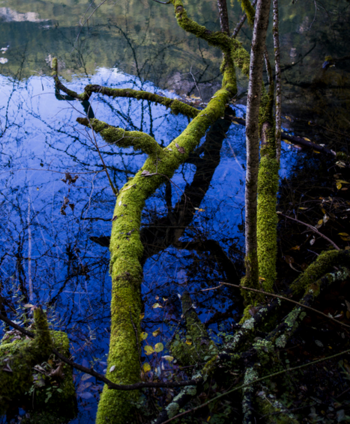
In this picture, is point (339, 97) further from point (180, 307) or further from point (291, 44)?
point (180, 307)

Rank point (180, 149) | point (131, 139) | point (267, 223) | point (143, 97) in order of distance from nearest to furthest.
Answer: point (267, 223) < point (131, 139) < point (180, 149) < point (143, 97)

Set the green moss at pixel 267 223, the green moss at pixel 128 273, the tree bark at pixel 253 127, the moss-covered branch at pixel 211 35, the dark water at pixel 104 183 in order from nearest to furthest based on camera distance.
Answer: the tree bark at pixel 253 127
the green moss at pixel 128 273
the green moss at pixel 267 223
the dark water at pixel 104 183
the moss-covered branch at pixel 211 35

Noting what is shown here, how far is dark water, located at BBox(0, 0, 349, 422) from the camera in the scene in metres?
3.15

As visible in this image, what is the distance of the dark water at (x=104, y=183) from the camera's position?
3.15 meters

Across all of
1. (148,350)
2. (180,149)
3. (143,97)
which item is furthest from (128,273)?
(143,97)

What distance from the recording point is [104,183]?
488 cm

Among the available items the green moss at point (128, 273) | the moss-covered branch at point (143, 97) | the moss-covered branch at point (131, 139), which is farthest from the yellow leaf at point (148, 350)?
the moss-covered branch at point (143, 97)

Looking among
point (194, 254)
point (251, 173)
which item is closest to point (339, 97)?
point (194, 254)

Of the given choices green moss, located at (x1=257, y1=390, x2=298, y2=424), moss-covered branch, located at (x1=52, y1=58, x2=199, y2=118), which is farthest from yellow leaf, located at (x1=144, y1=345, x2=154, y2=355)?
moss-covered branch, located at (x1=52, y1=58, x2=199, y2=118)

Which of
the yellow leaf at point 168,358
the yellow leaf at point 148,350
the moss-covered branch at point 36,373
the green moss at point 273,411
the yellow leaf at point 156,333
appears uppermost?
the yellow leaf at point 156,333

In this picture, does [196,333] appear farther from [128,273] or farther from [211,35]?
[211,35]

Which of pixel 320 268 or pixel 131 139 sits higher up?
pixel 131 139

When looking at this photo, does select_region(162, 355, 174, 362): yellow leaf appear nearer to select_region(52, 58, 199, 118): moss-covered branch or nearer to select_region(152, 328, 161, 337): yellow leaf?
select_region(152, 328, 161, 337): yellow leaf

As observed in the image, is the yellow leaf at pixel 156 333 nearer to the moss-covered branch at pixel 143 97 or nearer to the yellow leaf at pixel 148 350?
the yellow leaf at pixel 148 350
